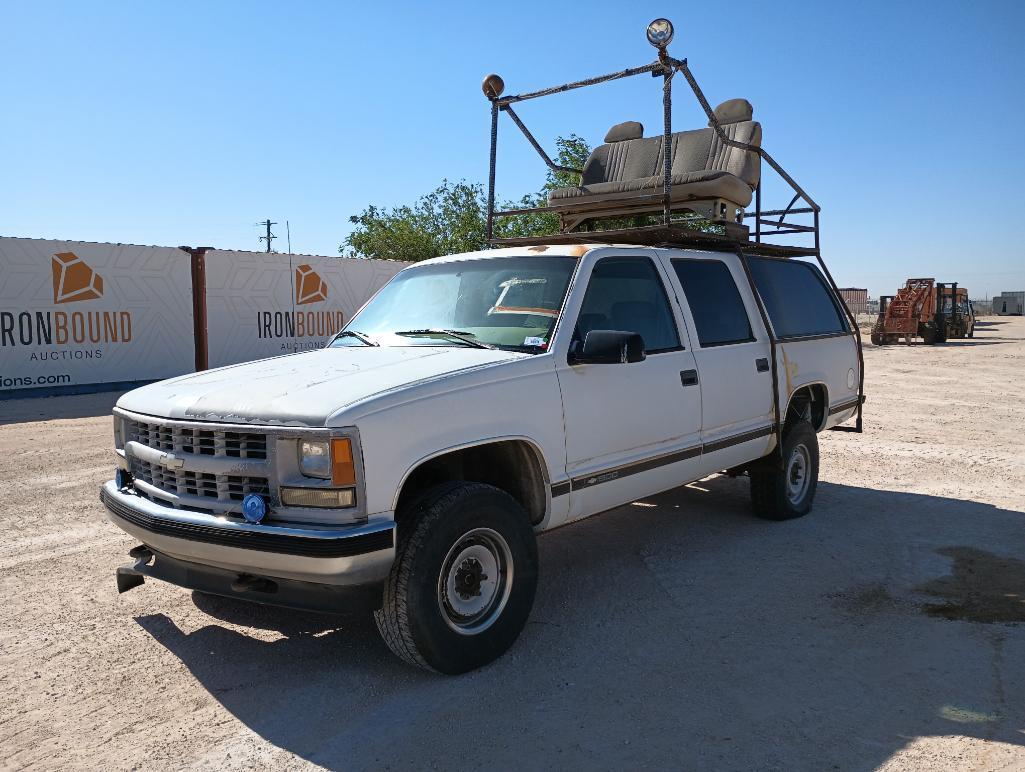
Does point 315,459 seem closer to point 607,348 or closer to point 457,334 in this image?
point 457,334

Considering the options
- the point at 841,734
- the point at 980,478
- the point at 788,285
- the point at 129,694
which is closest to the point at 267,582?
the point at 129,694

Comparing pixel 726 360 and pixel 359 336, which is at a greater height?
pixel 359 336

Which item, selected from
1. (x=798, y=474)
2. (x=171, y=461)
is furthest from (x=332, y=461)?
(x=798, y=474)

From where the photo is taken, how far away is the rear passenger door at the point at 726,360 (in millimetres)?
5273

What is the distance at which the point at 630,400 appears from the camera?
4.58 m

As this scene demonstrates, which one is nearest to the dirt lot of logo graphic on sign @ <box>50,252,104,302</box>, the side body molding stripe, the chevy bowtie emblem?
the side body molding stripe

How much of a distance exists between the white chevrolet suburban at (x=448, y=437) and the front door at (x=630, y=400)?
12 millimetres

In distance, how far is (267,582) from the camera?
3.44m

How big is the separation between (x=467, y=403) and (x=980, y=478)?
6239 mm

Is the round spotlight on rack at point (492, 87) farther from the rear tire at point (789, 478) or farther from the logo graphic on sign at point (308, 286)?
the logo graphic on sign at point (308, 286)

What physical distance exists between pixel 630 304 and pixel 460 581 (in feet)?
6.39

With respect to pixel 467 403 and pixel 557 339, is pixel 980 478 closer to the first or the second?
pixel 557 339

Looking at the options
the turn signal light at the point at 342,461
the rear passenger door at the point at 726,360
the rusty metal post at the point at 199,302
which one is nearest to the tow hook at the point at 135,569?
the turn signal light at the point at 342,461

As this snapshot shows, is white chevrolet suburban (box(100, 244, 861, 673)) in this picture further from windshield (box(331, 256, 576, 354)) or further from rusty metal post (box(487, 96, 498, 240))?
rusty metal post (box(487, 96, 498, 240))
